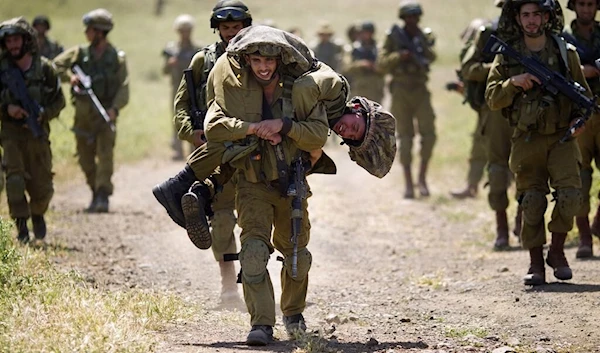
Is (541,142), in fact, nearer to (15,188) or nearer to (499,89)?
(499,89)

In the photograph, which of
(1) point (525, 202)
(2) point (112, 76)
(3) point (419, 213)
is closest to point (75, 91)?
(2) point (112, 76)

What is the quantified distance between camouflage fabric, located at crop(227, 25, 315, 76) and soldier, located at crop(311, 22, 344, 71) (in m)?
15.4

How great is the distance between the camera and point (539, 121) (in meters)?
8.14

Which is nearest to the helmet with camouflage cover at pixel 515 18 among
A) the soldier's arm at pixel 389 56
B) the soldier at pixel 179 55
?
the soldier's arm at pixel 389 56

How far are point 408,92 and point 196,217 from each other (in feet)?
27.7

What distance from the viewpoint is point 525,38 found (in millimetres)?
8234

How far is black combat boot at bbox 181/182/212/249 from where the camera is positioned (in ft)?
22.0

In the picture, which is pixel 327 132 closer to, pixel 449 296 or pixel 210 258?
pixel 449 296

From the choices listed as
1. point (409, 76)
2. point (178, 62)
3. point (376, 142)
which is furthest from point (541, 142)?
point (178, 62)

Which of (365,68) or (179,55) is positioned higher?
(179,55)

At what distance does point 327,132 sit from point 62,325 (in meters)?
1.85

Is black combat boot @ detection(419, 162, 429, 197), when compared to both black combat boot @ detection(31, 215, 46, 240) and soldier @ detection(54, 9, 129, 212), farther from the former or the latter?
black combat boot @ detection(31, 215, 46, 240)

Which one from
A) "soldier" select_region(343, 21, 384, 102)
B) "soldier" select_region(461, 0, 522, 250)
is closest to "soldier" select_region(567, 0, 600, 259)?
"soldier" select_region(461, 0, 522, 250)

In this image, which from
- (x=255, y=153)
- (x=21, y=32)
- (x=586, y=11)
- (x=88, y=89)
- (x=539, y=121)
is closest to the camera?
(x=255, y=153)
